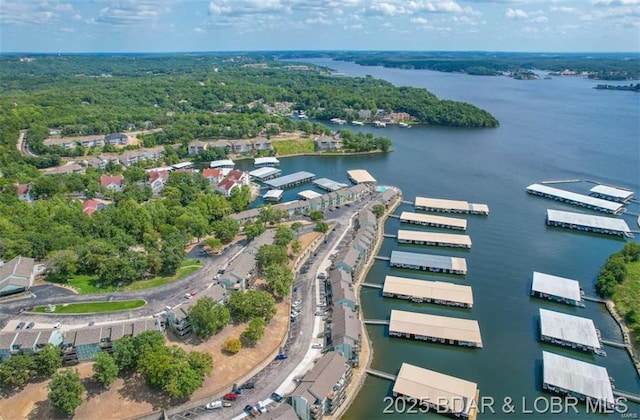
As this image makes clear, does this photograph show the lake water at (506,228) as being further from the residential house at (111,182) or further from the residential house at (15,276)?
the residential house at (15,276)

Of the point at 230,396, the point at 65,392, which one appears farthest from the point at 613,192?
the point at 65,392

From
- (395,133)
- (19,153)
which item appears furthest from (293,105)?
(19,153)

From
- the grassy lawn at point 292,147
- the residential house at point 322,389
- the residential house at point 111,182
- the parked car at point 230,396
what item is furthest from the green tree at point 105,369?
the grassy lawn at point 292,147

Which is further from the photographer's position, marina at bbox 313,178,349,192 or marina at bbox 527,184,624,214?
marina at bbox 313,178,349,192

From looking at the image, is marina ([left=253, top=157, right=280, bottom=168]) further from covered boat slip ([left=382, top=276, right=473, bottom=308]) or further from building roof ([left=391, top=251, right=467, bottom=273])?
covered boat slip ([left=382, top=276, right=473, bottom=308])

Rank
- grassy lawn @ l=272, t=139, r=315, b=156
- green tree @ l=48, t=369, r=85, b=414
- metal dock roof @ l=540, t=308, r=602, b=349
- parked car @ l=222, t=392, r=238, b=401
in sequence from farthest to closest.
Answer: grassy lawn @ l=272, t=139, r=315, b=156 → metal dock roof @ l=540, t=308, r=602, b=349 → parked car @ l=222, t=392, r=238, b=401 → green tree @ l=48, t=369, r=85, b=414

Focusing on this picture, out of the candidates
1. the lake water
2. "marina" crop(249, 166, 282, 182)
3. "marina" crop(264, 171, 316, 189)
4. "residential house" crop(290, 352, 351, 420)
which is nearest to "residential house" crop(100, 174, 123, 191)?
"marina" crop(249, 166, 282, 182)
